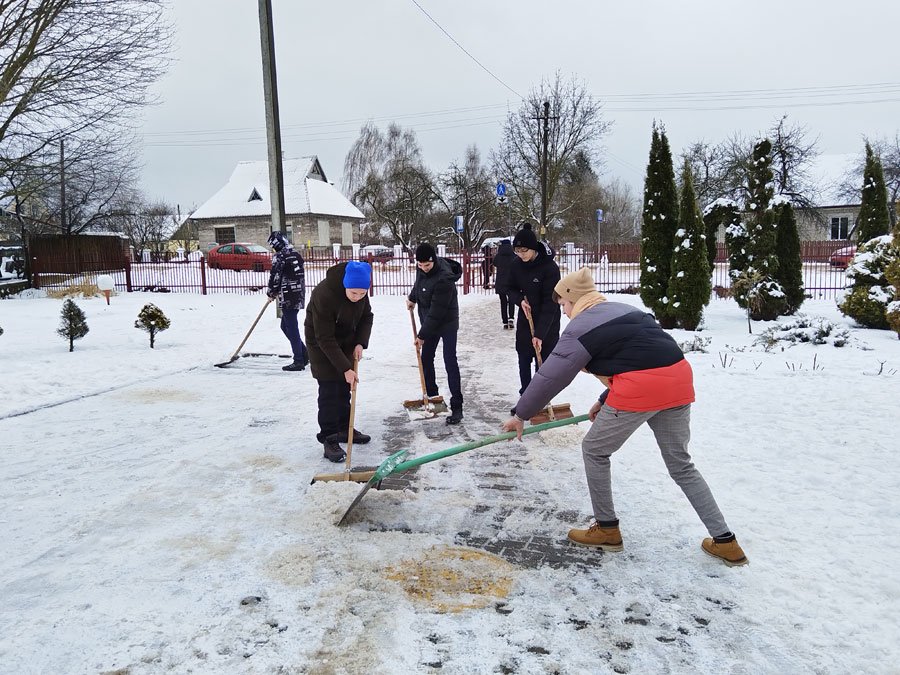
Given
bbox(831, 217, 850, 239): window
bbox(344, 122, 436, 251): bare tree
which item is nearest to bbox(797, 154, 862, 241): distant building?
bbox(831, 217, 850, 239): window

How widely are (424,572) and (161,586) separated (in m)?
1.29

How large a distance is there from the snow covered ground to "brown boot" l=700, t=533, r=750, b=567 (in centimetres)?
9

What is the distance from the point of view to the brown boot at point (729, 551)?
3.29 m

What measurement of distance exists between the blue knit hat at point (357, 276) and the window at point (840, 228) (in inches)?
1839

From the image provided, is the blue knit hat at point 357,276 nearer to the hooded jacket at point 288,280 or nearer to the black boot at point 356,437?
the black boot at point 356,437

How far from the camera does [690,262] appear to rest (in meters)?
11.7

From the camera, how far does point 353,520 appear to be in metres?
3.90

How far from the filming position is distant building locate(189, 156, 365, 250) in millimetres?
44062

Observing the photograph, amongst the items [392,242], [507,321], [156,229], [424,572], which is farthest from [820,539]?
[156,229]

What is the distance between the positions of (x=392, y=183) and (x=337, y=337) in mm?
41663

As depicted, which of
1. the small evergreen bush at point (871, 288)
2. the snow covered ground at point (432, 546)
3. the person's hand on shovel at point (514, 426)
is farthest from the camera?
the small evergreen bush at point (871, 288)

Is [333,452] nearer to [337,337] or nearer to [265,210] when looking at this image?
[337,337]

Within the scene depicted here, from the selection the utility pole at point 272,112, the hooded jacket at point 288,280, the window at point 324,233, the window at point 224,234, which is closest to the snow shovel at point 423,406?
the hooded jacket at point 288,280

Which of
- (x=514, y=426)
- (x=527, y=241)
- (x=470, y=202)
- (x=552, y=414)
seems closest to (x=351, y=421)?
(x=514, y=426)
